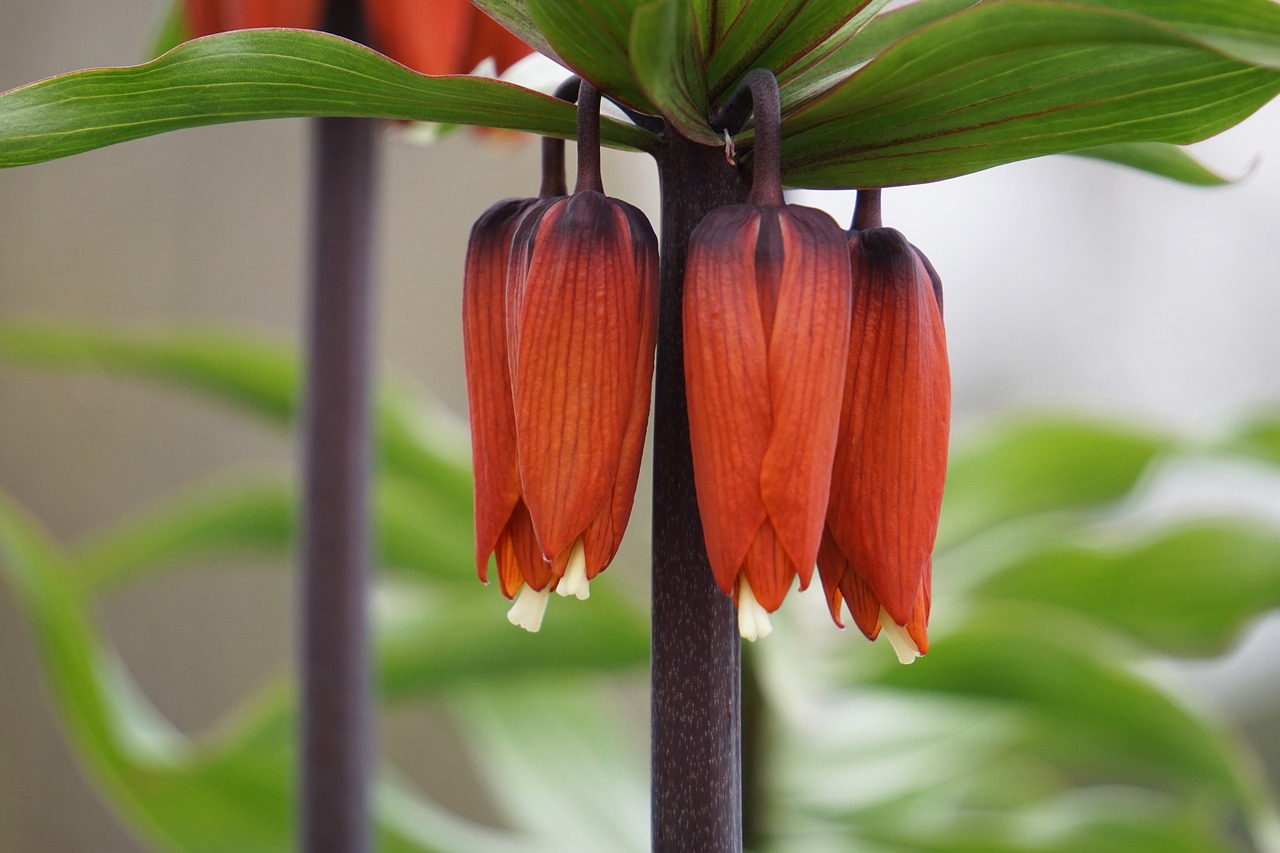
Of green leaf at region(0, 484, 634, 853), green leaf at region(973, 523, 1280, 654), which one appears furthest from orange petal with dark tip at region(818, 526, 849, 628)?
green leaf at region(973, 523, 1280, 654)

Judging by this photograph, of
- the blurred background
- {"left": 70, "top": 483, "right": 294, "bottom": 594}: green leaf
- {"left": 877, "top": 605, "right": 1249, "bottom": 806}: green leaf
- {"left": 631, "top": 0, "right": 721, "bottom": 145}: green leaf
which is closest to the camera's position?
{"left": 631, "top": 0, "right": 721, "bottom": 145}: green leaf

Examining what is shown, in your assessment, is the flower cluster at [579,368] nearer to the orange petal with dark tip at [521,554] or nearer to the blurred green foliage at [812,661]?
the orange petal with dark tip at [521,554]

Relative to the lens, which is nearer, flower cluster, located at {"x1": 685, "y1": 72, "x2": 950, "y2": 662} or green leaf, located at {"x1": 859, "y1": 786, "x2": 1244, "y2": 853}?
flower cluster, located at {"x1": 685, "y1": 72, "x2": 950, "y2": 662}

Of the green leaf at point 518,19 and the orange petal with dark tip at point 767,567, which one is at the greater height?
the green leaf at point 518,19

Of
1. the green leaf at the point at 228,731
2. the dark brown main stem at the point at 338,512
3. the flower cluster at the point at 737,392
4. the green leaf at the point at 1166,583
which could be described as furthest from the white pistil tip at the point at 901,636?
the green leaf at the point at 1166,583

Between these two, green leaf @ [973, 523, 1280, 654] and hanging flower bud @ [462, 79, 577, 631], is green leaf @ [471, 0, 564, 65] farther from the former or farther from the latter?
green leaf @ [973, 523, 1280, 654]
